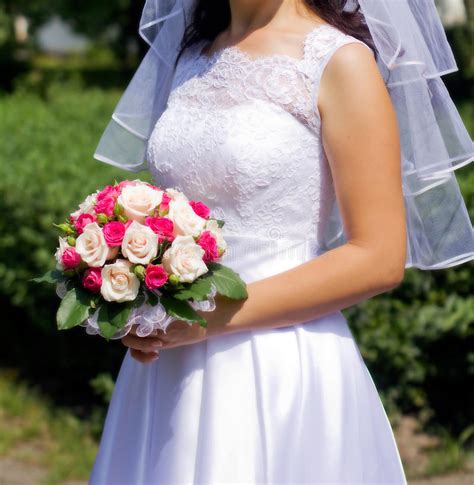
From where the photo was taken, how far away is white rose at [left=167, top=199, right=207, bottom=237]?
6.76 feet

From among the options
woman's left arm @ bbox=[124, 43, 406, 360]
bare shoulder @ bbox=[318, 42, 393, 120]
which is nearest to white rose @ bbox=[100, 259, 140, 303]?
woman's left arm @ bbox=[124, 43, 406, 360]

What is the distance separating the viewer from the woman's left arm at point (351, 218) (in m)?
2.15

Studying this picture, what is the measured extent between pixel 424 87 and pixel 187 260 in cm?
91

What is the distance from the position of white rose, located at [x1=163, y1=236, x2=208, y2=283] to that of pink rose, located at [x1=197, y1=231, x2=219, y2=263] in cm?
3

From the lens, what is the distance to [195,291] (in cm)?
202

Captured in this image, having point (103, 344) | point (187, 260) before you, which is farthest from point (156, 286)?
point (103, 344)

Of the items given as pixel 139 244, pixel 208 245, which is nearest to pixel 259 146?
pixel 208 245

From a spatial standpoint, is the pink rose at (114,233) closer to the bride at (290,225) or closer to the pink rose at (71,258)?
the pink rose at (71,258)

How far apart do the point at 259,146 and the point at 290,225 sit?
24 cm

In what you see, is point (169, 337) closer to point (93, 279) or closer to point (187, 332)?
point (187, 332)

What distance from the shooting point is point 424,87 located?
2.46 metres

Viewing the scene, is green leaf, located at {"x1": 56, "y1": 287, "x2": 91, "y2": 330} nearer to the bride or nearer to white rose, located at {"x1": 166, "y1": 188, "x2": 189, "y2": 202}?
the bride

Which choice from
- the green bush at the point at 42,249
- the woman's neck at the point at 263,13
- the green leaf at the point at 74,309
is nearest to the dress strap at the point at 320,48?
the woman's neck at the point at 263,13

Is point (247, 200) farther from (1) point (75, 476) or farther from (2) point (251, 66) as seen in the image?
(1) point (75, 476)
